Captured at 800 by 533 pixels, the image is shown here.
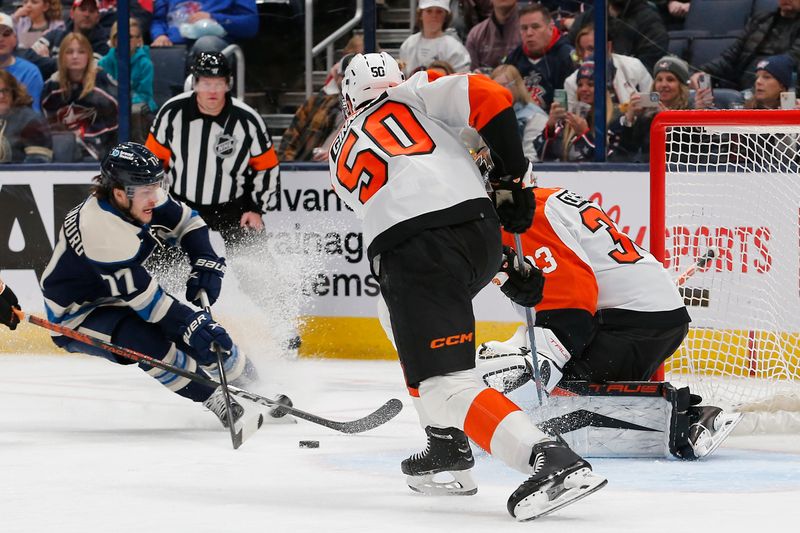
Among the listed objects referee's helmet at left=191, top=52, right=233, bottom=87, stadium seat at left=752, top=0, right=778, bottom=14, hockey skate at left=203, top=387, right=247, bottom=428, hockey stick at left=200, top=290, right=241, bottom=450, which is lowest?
hockey skate at left=203, top=387, right=247, bottom=428

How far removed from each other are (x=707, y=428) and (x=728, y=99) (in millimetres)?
2240

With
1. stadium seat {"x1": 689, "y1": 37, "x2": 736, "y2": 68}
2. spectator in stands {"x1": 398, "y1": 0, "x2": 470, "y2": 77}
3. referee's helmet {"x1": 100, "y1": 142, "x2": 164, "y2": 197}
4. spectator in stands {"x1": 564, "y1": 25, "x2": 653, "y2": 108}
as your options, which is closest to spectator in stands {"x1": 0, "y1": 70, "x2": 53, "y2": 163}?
→ spectator in stands {"x1": 398, "y1": 0, "x2": 470, "y2": 77}

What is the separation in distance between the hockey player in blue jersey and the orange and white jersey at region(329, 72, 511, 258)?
1.17m

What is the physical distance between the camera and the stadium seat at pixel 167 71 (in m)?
6.34

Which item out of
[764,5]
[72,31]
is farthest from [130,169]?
[764,5]

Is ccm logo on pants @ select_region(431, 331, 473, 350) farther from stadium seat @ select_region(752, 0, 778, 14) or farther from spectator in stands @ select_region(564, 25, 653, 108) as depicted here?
stadium seat @ select_region(752, 0, 778, 14)

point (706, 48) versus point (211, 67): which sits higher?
point (706, 48)

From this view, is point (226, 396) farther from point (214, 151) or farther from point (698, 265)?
point (214, 151)

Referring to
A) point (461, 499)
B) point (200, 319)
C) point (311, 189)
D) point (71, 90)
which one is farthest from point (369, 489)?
point (71, 90)

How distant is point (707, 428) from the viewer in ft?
11.5

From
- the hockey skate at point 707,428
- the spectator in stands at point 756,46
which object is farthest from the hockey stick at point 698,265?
the spectator in stands at point 756,46

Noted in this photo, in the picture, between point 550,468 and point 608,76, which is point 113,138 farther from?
point 550,468

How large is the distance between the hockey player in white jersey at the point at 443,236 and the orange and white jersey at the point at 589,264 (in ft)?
1.59

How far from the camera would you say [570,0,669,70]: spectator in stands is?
553cm
